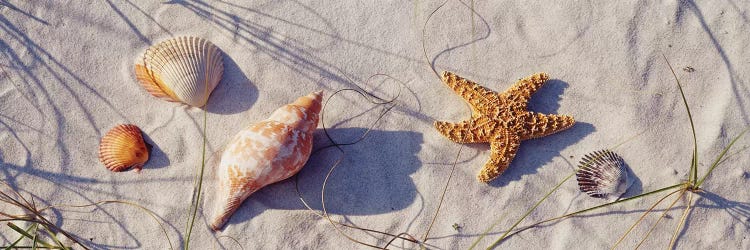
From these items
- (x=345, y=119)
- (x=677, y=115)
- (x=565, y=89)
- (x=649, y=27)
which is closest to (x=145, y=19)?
(x=345, y=119)

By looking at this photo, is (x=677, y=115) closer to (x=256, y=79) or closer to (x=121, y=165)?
(x=256, y=79)

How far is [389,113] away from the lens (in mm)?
3373

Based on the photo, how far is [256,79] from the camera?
3.36 m

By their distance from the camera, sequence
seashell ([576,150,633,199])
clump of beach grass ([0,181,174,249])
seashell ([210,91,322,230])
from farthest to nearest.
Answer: seashell ([576,150,633,199])
clump of beach grass ([0,181,174,249])
seashell ([210,91,322,230])

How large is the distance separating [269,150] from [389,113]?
839 mm

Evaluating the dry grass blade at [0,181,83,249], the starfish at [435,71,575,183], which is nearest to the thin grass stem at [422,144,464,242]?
the starfish at [435,71,575,183]

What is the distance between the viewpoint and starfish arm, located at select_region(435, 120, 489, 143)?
3201 mm

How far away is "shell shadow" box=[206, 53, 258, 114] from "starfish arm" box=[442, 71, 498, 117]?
1.28 metres

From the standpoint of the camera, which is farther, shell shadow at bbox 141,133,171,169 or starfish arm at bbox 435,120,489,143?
shell shadow at bbox 141,133,171,169

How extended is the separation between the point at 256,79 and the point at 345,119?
645 millimetres

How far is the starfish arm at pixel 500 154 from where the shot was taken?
319 cm

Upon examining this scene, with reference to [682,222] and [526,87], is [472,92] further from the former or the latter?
[682,222]

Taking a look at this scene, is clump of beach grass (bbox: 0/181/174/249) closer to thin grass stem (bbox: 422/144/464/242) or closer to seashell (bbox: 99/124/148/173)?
seashell (bbox: 99/124/148/173)

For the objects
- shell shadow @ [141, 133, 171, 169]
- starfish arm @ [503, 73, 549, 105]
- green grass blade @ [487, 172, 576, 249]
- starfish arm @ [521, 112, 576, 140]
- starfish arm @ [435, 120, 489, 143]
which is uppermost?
starfish arm @ [503, 73, 549, 105]
